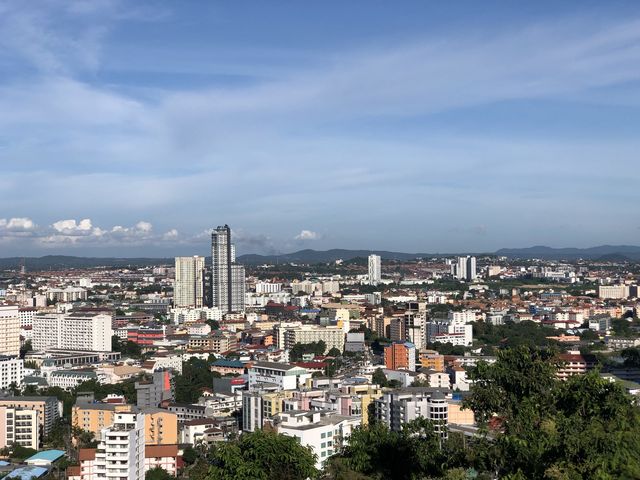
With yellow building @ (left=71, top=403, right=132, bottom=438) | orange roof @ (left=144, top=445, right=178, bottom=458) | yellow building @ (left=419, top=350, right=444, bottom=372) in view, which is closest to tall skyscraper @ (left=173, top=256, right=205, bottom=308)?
→ yellow building @ (left=419, top=350, right=444, bottom=372)

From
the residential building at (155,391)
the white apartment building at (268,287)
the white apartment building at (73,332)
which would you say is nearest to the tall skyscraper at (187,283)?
the white apartment building at (268,287)

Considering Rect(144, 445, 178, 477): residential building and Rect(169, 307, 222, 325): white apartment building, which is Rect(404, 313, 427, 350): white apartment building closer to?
Rect(169, 307, 222, 325): white apartment building

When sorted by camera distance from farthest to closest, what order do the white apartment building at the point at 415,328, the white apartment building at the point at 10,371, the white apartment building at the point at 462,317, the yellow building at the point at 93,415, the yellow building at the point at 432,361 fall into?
the white apartment building at the point at 462,317
the white apartment building at the point at 415,328
the yellow building at the point at 432,361
the white apartment building at the point at 10,371
the yellow building at the point at 93,415

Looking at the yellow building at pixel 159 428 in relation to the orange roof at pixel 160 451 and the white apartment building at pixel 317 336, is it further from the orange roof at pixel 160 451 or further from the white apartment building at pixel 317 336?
the white apartment building at pixel 317 336

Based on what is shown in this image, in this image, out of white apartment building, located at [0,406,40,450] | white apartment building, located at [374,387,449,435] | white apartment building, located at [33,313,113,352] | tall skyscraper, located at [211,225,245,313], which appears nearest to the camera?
white apartment building, located at [374,387,449,435]

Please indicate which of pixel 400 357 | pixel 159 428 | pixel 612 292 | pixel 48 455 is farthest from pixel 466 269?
pixel 48 455
